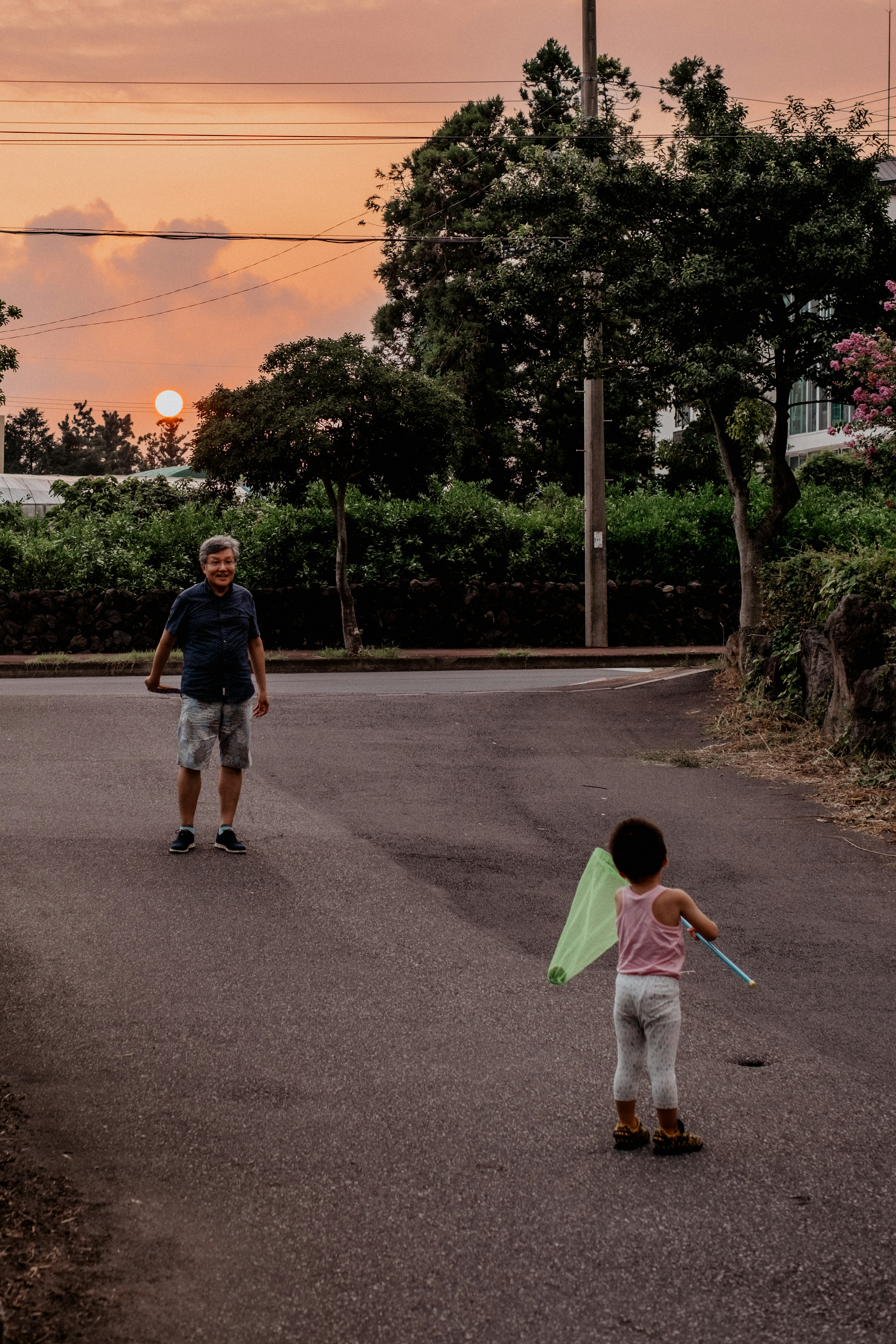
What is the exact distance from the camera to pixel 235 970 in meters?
5.71

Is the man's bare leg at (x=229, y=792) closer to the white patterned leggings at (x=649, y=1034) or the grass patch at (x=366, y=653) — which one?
the white patterned leggings at (x=649, y=1034)

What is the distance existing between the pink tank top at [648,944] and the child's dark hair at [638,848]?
8 centimetres

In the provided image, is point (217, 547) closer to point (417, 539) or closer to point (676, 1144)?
point (676, 1144)

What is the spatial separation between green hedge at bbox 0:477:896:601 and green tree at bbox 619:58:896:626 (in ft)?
22.0

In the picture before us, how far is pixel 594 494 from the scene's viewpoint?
2525 centimetres

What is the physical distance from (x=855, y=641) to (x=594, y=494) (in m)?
14.2

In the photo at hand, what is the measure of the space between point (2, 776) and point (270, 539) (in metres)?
16.0

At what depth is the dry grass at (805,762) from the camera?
9.35 meters

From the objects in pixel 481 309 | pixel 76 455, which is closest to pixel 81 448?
pixel 76 455

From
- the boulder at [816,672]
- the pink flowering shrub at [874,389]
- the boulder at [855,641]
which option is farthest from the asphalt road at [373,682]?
the boulder at [855,641]

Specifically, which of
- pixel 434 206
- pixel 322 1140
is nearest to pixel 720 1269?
pixel 322 1140

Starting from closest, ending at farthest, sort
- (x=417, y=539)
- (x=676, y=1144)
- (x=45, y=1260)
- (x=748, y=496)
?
(x=45, y=1260) → (x=676, y=1144) → (x=748, y=496) → (x=417, y=539)

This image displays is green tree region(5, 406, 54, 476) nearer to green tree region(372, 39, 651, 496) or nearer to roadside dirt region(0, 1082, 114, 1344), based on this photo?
green tree region(372, 39, 651, 496)

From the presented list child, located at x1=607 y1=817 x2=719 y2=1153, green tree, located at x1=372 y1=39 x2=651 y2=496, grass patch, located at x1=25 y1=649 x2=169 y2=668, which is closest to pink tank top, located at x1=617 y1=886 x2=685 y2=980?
child, located at x1=607 y1=817 x2=719 y2=1153
